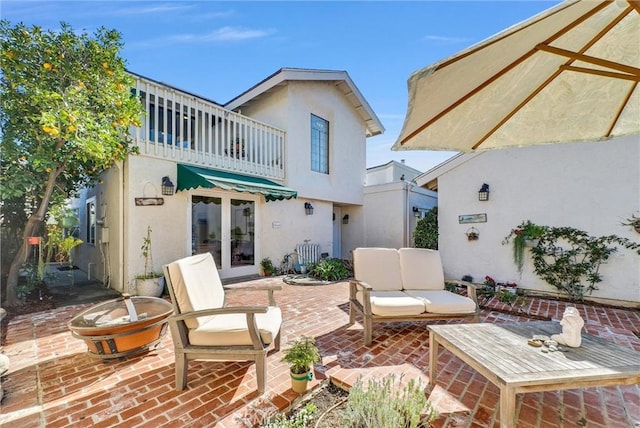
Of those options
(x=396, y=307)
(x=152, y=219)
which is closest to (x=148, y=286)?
(x=152, y=219)

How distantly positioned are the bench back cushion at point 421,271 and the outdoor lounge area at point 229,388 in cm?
80

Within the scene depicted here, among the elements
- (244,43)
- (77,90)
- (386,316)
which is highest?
(244,43)

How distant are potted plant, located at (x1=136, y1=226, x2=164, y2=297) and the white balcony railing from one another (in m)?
2.36

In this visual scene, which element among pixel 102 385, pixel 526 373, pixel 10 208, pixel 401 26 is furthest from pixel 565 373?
pixel 10 208

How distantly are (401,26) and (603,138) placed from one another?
4.80m

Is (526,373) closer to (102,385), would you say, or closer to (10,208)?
(102,385)

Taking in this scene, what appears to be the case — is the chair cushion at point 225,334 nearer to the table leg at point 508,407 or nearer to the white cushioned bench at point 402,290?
the white cushioned bench at point 402,290

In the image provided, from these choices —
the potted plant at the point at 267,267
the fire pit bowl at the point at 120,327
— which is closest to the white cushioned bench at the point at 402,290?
the fire pit bowl at the point at 120,327

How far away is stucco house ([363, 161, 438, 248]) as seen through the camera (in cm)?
1202

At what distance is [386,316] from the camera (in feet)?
13.2

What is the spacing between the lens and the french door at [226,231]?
8.07 meters

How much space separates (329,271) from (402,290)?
13.9 ft

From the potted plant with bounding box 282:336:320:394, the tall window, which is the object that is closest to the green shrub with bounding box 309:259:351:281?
the tall window

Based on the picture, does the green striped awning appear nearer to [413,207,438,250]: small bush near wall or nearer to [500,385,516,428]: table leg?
[413,207,438,250]: small bush near wall
